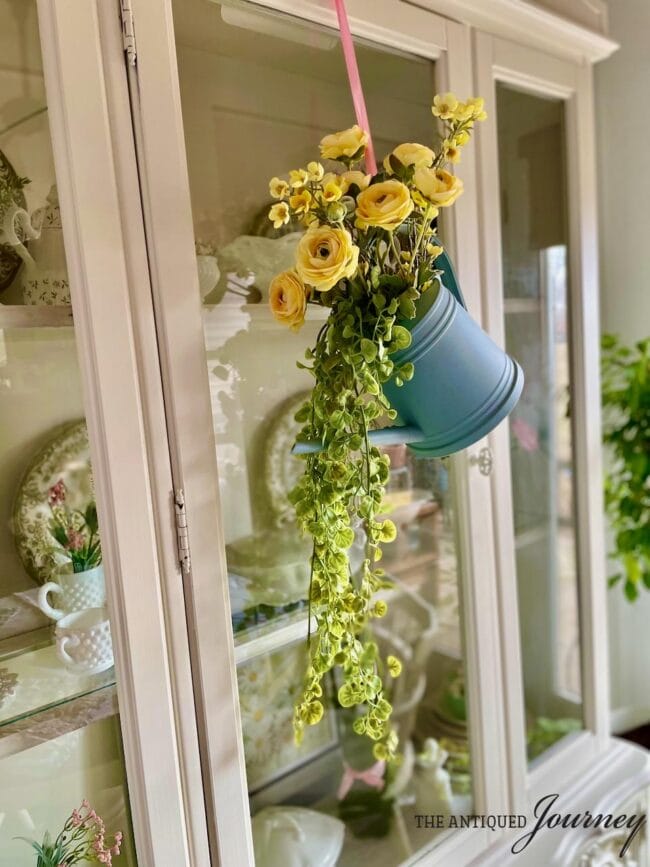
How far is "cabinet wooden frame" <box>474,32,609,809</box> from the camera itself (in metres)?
1.07

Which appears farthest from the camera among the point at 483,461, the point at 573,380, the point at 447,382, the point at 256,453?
the point at 573,380

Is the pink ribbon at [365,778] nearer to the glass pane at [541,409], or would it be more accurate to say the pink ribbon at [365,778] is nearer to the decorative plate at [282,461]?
the glass pane at [541,409]

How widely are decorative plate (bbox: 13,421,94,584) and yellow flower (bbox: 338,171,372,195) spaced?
0.38 m

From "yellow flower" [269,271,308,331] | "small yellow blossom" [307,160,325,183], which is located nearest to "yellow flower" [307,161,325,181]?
"small yellow blossom" [307,160,325,183]

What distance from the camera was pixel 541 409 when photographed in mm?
1285

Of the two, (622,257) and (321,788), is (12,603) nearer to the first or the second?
(321,788)

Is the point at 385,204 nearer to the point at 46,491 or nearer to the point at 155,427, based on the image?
the point at 155,427

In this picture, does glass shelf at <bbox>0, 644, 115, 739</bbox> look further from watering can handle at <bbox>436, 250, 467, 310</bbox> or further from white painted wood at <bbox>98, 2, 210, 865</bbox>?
watering can handle at <bbox>436, 250, 467, 310</bbox>

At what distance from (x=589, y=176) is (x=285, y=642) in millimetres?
978

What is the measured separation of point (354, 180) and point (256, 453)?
42cm

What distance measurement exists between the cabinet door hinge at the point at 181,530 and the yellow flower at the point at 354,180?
0.37 meters

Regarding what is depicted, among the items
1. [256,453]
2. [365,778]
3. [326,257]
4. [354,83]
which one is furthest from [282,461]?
[365,778]

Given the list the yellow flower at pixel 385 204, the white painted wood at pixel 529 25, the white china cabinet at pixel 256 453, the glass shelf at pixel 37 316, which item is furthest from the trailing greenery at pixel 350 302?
the white painted wood at pixel 529 25

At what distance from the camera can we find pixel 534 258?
1229mm
